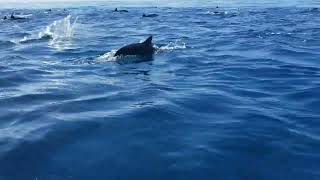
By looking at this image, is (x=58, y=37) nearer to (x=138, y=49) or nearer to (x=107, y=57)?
(x=107, y=57)

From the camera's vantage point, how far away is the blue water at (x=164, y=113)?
34.1ft

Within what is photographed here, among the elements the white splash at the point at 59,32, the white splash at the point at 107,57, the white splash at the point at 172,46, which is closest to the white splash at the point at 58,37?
the white splash at the point at 59,32

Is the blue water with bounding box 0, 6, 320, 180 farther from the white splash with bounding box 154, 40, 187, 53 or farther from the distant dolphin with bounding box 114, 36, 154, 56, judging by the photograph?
the distant dolphin with bounding box 114, 36, 154, 56

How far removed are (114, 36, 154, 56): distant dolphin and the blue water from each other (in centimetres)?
59

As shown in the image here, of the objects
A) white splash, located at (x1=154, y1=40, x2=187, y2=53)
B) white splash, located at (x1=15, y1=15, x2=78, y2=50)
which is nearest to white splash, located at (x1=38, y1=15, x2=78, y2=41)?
white splash, located at (x1=15, y1=15, x2=78, y2=50)

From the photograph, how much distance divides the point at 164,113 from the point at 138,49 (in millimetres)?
10042

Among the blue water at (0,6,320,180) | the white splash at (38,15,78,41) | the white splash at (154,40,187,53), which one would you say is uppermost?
the blue water at (0,6,320,180)

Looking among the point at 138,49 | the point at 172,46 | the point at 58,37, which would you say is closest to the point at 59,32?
the point at 58,37

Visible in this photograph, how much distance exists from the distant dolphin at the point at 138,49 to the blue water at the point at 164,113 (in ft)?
1.93

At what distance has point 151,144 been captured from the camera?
1153 cm

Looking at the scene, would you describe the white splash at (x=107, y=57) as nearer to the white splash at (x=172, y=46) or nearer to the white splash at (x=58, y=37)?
the white splash at (x=172, y=46)

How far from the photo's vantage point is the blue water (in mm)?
10398

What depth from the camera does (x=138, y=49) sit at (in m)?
23.6

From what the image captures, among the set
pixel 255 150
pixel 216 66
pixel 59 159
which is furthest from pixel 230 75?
pixel 59 159
